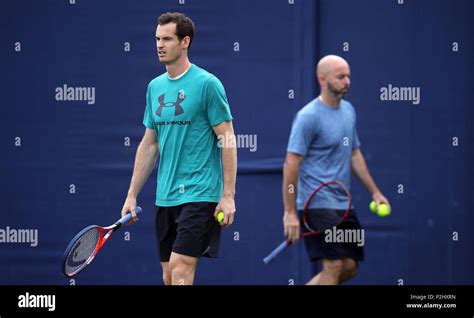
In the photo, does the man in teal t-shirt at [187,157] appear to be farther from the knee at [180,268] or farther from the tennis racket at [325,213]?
the tennis racket at [325,213]

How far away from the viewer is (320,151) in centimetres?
869

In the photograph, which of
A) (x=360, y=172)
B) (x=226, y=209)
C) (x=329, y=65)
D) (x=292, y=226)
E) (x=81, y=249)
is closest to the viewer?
(x=226, y=209)

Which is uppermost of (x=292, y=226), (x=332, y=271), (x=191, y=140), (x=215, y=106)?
(x=215, y=106)

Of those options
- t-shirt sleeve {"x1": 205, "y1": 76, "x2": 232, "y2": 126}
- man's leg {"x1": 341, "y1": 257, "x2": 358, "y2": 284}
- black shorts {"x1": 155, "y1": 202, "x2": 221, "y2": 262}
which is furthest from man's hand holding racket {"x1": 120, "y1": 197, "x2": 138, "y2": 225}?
man's leg {"x1": 341, "y1": 257, "x2": 358, "y2": 284}

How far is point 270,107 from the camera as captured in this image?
10.0 metres

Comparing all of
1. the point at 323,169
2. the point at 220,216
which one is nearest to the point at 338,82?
the point at 323,169

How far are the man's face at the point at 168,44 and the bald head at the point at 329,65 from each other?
135 centimetres

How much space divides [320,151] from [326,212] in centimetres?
45

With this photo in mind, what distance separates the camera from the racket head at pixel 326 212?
865 centimetres

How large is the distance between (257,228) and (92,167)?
1.51 m

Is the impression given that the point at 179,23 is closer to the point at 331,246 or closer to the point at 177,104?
the point at 177,104

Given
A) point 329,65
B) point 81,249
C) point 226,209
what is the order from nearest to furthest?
point 226,209 → point 81,249 → point 329,65
